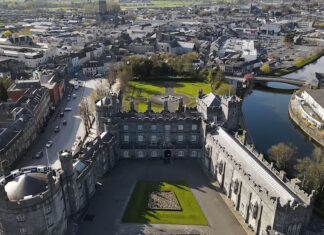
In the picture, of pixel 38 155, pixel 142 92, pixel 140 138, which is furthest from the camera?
pixel 142 92

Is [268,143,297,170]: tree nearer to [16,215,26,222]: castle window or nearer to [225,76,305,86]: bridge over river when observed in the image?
[16,215,26,222]: castle window

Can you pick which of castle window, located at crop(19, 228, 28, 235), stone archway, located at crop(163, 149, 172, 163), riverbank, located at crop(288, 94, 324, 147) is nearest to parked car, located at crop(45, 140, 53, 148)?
stone archway, located at crop(163, 149, 172, 163)

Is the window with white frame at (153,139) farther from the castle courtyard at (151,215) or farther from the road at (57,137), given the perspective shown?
the road at (57,137)

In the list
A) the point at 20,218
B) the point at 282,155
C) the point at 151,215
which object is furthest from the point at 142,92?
the point at 20,218

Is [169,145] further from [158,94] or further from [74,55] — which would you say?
[74,55]

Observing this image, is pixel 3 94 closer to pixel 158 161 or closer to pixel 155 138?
pixel 155 138

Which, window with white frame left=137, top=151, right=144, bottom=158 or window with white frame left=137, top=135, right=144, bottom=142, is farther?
window with white frame left=137, top=151, right=144, bottom=158

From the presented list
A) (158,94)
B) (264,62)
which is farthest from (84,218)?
(264,62)
